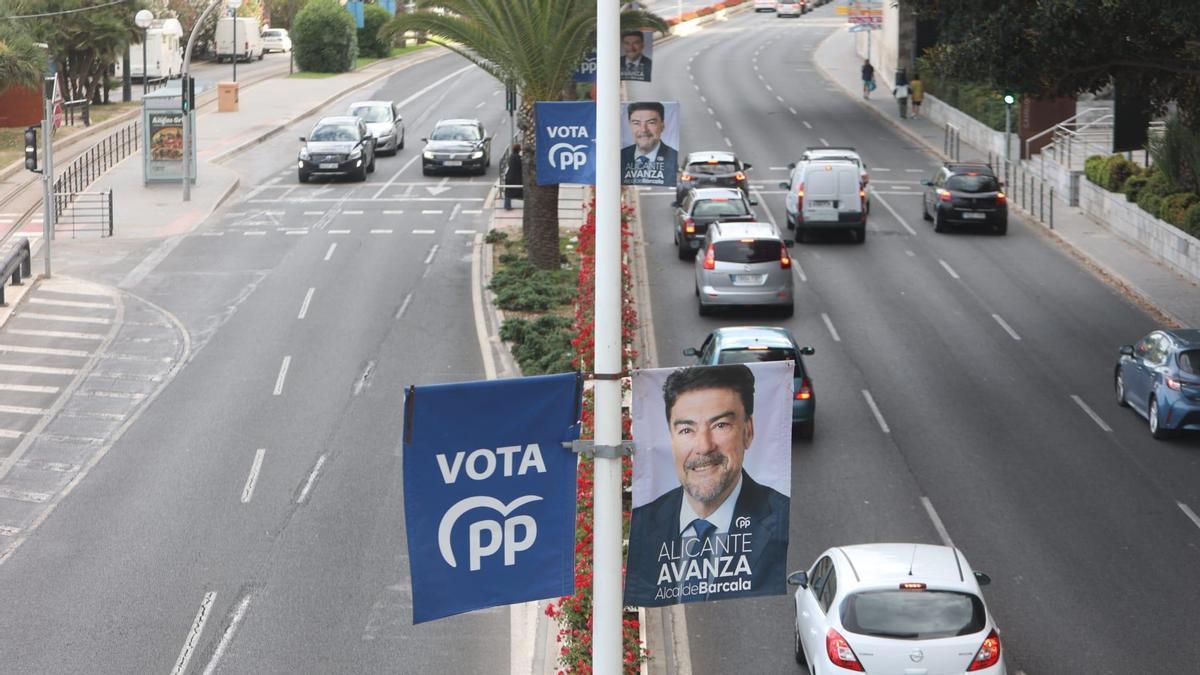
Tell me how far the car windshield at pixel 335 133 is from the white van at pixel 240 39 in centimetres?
3767

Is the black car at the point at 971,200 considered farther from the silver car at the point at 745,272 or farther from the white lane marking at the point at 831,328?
the silver car at the point at 745,272

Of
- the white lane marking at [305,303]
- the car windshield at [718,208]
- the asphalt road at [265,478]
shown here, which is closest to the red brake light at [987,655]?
the asphalt road at [265,478]

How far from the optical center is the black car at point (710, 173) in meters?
42.8

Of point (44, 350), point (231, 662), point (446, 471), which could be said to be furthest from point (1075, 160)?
point (446, 471)

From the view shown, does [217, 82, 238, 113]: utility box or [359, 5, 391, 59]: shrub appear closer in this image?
[217, 82, 238, 113]: utility box

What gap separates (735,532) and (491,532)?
1414mm

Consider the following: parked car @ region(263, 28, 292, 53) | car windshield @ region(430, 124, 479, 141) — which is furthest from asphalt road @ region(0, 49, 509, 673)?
parked car @ region(263, 28, 292, 53)

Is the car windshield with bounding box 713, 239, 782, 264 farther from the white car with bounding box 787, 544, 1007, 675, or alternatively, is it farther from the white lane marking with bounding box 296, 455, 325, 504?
the white car with bounding box 787, 544, 1007, 675

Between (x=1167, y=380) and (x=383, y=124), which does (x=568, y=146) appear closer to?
(x=1167, y=380)

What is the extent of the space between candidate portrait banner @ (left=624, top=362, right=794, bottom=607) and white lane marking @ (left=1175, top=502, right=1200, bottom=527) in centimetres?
1318

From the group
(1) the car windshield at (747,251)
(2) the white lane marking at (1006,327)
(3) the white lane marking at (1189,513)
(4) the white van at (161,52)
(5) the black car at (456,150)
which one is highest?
(4) the white van at (161,52)

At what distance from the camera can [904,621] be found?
44.5 feet

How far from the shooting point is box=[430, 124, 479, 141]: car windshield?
51531 millimetres

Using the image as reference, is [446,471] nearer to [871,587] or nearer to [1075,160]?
[871,587]
